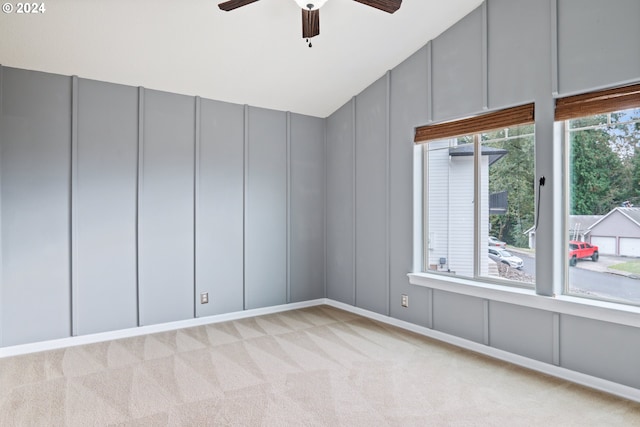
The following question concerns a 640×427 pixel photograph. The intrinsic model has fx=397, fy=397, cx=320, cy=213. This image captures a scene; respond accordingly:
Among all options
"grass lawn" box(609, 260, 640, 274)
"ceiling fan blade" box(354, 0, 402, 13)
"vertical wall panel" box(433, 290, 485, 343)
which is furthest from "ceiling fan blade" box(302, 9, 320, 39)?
"grass lawn" box(609, 260, 640, 274)

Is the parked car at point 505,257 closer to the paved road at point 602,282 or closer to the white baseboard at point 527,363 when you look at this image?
the paved road at point 602,282

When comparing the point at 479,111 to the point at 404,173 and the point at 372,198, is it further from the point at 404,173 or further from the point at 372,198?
the point at 372,198

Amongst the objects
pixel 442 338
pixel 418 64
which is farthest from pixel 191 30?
pixel 442 338

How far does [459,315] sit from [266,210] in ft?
8.25

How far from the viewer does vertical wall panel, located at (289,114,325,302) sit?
16.9 ft

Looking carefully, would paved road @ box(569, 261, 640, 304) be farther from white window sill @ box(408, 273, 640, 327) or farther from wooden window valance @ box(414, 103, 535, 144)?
wooden window valance @ box(414, 103, 535, 144)

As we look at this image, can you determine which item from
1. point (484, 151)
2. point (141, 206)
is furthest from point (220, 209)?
point (484, 151)

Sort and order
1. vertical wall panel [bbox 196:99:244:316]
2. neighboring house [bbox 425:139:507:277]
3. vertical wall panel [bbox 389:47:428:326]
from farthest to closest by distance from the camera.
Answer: vertical wall panel [bbox 196:99:244:316]
vertical wall panel [bbox 389:47:428:326]
neighboring house [bbox 425:139:507:277]

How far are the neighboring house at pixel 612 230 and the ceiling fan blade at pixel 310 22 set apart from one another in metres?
2.43

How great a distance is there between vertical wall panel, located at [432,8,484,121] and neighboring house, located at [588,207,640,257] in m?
1.36

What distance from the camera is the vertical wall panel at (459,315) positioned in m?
3.59

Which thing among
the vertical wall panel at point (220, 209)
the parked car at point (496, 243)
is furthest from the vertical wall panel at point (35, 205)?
the parked car at point (496, 243)

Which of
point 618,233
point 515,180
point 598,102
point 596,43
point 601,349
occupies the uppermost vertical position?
point 596,43

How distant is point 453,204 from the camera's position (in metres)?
3.96
